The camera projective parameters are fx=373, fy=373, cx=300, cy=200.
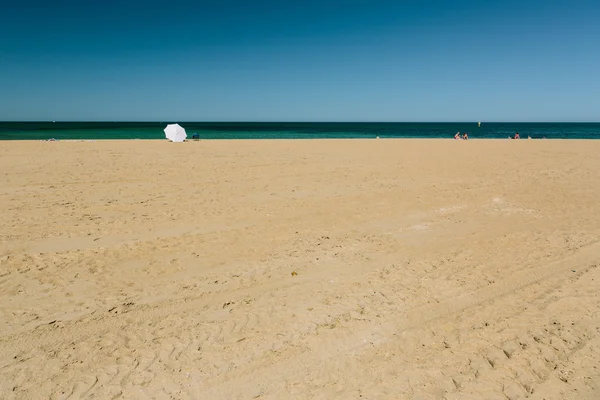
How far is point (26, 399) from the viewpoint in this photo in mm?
3459

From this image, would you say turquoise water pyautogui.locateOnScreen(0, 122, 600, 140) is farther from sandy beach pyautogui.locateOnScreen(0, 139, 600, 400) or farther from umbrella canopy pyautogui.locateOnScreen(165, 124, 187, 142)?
sandy beach pyautogui.locateOnScreen(0, 139, 600, 400)

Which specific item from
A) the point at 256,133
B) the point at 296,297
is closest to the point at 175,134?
the point at 296,297

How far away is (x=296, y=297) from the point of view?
5367mm

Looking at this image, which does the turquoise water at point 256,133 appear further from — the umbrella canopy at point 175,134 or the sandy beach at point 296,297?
the sandy beach at point 296,297

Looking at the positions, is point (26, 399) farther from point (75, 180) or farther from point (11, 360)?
point (75, 180)

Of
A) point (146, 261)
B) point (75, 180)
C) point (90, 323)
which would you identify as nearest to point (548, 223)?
point (146, 261)

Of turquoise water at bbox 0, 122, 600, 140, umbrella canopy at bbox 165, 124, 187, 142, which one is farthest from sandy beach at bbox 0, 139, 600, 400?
turquoise water at bbox 0, 122, 600, 140

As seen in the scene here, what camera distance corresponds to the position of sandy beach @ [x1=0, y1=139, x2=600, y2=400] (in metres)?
3.75

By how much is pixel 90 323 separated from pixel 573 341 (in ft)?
19.0

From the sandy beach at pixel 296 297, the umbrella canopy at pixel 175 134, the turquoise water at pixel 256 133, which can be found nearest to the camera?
the sandy beach at pixel 296 297

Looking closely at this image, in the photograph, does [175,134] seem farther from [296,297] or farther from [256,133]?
[256,133]

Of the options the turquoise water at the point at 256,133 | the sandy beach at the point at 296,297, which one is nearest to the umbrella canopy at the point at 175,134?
the turquoise water at the point at 256,133

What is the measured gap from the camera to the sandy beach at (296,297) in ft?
12.3

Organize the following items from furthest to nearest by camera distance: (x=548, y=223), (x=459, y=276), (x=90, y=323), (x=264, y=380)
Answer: (x=548, y=223), (x=459, y=276), (x=90, y=323), (x=264, y=380)
